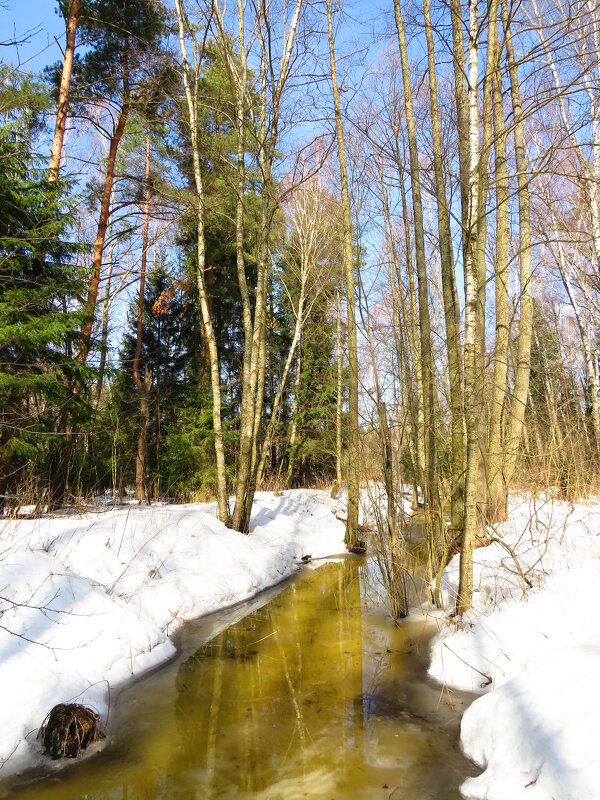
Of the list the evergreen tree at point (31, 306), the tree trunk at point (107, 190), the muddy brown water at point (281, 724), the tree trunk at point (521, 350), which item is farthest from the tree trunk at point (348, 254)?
the tree trunk at point (107, 190)

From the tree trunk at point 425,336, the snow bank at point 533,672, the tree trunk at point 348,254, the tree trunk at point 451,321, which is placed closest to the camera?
the snow bank at point 533,672

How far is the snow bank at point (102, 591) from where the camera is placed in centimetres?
330

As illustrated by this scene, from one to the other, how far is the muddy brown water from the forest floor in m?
0.23

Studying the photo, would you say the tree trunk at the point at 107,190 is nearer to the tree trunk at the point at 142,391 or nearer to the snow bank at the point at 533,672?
the tree trunk at the point at 142,391

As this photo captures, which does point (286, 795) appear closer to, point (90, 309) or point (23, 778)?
point (23, 778)

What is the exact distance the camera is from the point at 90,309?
825cm

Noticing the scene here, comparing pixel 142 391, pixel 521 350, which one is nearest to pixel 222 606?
pixel 521 350

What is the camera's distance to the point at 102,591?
185 inches

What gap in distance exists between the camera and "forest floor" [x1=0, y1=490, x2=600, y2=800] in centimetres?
252

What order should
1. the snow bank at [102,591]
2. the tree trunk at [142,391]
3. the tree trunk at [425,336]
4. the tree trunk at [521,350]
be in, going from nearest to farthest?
the snow bank at [102,591], the tree trunk at [425,336], the tree trunk at [521,350], the tree trunk at [142,391]

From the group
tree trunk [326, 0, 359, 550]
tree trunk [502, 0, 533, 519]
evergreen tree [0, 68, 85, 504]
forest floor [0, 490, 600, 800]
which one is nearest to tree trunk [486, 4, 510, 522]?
tree trunk [502, 0, 533, 519]

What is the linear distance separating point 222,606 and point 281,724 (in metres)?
2.79

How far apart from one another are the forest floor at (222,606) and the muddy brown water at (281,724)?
0.75 ft

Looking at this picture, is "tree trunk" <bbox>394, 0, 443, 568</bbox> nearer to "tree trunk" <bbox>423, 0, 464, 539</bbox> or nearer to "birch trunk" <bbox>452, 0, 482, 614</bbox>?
"tree trunk" <bbox>423, 0, 464, 539</bbox>
